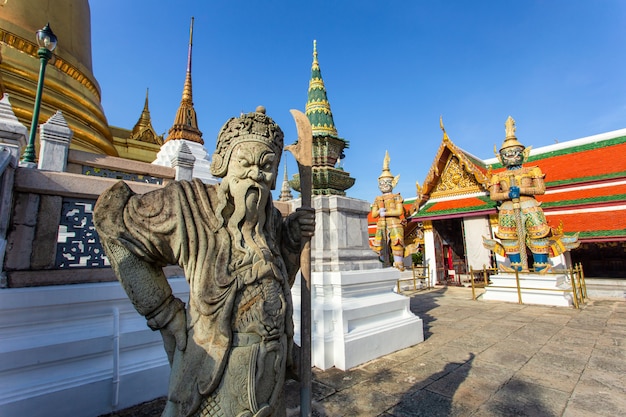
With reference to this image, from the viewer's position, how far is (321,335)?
3.84 m

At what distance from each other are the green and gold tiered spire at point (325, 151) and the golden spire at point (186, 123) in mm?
7130

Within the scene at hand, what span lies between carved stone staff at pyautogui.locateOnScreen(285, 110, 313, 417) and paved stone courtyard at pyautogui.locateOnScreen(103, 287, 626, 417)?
1.34 metres

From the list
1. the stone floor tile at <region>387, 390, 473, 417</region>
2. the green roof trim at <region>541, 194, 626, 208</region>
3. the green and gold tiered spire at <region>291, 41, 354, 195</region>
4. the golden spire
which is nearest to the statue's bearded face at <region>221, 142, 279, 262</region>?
the stone floor tile at <region>387, 390, 473, 417</region>

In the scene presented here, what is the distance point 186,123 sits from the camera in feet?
38.3

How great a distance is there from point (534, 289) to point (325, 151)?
301 inches

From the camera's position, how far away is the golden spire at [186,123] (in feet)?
36.5

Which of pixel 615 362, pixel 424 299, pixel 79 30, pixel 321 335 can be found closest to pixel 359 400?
pixel 321 335

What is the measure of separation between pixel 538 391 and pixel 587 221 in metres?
9.97

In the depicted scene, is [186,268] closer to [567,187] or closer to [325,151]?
[325,151]

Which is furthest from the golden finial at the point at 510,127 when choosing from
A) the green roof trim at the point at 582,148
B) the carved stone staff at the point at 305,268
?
the carved stone staff at the point at 305,268

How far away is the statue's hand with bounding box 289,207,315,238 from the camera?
183 centimetres

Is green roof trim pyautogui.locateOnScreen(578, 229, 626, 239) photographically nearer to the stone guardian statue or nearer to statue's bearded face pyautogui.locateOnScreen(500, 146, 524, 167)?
statue's bearded face pyautogui.locateOnScreen(500, 146, 524, 167)

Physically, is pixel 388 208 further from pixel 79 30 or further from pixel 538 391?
pixel 79 30

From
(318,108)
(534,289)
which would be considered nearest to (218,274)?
(318,108)
